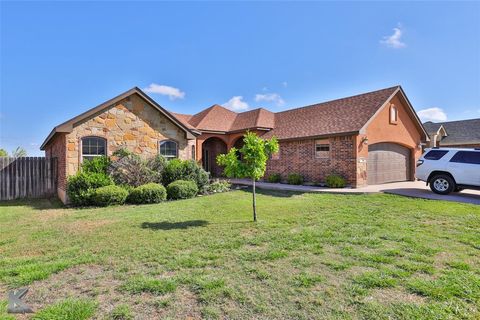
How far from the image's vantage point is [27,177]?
12547 millimetres

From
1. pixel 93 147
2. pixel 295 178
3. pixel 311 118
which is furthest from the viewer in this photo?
pixel 311 118

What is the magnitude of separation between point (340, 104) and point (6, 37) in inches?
720

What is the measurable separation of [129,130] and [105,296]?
10.2 meters

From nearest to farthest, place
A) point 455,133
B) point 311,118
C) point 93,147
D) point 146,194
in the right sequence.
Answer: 1. point 146,194
2. point 93,147
3. point 311,118
4. point 455,133

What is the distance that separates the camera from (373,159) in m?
15.2

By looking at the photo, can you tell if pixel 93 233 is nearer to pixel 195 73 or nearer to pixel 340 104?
pixel 195 73

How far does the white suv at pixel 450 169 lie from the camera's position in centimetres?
1055

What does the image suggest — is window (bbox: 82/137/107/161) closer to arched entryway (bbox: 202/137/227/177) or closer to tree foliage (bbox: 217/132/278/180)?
tree foliage (bbox: 217/132/278/180)

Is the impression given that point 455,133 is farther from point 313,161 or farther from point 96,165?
point 96,165

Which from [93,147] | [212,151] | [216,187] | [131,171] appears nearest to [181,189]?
[131,171]

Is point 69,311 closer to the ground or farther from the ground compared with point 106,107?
closer to the ground

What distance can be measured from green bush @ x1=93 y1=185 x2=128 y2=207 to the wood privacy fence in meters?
4.79

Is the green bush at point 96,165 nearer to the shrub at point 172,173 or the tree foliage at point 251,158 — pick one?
the shrub at point 172,173

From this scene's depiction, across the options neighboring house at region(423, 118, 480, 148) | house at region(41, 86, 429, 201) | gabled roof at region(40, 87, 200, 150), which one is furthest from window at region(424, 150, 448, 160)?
neighboring house at region(423, 118, 480, 148)
